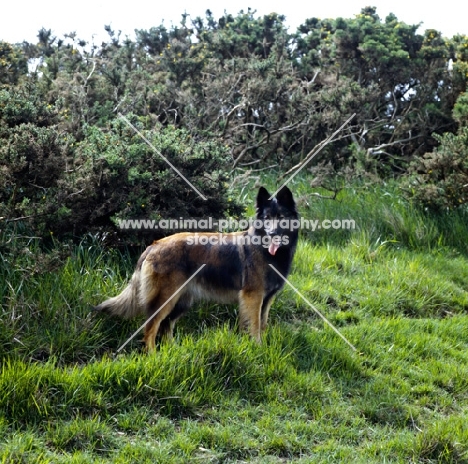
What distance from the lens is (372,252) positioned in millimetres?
9352

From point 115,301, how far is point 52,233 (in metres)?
1.27

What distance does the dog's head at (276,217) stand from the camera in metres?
6.49

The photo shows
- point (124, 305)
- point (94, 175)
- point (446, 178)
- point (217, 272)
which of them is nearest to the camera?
A: point (124, 305)

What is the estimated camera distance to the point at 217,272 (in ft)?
Result: 22.1

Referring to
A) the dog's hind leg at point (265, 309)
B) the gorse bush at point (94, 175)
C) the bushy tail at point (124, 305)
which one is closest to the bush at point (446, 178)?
the gorse bush at point (94, 175)

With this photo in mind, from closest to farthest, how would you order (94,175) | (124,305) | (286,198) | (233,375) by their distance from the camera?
(233,375), (124,305), (286,198), (94,175)

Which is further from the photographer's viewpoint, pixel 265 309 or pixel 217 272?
pixel 265 309

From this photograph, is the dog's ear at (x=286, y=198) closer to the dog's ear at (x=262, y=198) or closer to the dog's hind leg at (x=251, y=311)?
the dog's ear at (x=262, y=198)

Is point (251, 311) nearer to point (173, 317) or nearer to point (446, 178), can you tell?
point (173, 317)

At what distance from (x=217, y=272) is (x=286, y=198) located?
1005 millimetres

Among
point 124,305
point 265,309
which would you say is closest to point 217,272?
point 265,309

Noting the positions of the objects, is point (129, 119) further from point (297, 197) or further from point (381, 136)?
point (381, 136)

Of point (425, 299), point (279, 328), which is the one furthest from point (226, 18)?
point (279, 328)

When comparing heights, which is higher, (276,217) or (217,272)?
(276,217)
